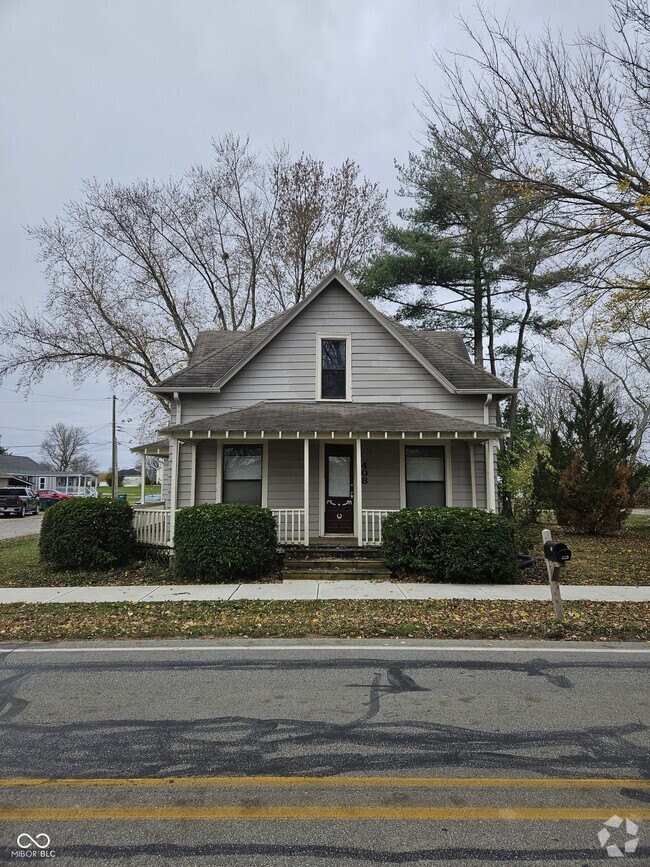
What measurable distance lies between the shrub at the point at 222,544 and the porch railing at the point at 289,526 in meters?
1.58

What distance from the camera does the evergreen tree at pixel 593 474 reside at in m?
16.7

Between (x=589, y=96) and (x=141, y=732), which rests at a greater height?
(x=589, y=96)

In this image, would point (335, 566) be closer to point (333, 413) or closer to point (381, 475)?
point (381, 475)

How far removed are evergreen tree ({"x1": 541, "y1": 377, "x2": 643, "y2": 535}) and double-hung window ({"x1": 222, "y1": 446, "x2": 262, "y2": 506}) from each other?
1012 centimetres

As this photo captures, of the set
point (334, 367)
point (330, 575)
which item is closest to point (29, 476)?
point (334, 367)

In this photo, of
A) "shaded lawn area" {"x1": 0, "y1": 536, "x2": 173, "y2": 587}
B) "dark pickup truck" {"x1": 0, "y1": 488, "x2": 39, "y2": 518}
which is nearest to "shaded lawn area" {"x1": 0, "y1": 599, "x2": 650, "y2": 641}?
"shaded lawn area" {"x1": 0, "y1": 536, "x2": 173, "y2": 587}

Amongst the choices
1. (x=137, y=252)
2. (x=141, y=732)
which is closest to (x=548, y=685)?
(x=141, y=732)

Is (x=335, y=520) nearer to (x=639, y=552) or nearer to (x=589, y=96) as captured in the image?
(x=639, y=552)

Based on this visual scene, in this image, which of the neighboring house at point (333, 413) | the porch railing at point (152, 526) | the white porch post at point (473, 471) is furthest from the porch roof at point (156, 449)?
the white porch post at point (473, 471)

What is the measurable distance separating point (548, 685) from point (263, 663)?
111 inches

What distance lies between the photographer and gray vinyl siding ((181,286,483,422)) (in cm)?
1371

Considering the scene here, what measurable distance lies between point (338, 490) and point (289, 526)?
5.00ft

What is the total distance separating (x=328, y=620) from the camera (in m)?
7.26

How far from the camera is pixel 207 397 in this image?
13.7 meters
